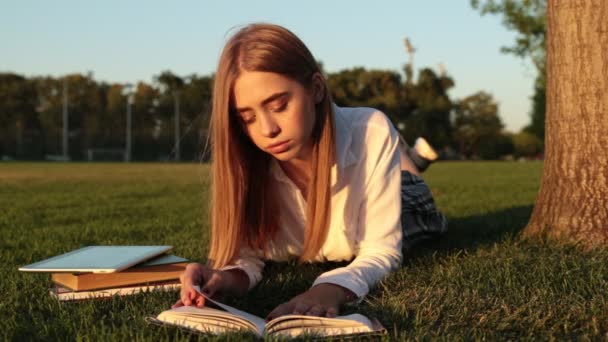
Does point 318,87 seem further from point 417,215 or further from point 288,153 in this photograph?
point 417,215

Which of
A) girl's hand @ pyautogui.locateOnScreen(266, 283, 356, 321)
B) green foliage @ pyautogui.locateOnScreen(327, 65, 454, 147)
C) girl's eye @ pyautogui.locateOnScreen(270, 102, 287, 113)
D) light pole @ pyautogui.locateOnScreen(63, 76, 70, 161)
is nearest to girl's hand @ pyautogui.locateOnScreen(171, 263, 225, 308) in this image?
girl's hand @ pyautogui.locateOnScreen(266, 283, 356, 321)

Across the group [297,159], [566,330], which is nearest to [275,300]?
[297,159]

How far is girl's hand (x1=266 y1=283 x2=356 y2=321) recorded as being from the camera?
1.90 m

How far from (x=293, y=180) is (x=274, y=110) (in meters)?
0.58

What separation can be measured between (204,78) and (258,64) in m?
53.3

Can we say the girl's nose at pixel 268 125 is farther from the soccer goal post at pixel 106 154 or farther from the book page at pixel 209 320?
the soccer goal post at pixel 106 154

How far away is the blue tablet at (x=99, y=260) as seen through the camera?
2.20 meters

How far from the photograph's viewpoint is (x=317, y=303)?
6.41ft

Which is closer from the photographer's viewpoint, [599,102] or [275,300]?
[275,300]

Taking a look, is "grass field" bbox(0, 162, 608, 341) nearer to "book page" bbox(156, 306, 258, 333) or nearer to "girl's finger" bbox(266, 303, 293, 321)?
"book page" bbox(156, 306, 258, 333)

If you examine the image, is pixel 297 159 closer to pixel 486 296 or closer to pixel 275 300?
pixel 275 300

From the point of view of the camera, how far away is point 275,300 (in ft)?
8.00

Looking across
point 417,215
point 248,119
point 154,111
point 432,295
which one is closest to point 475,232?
point 417,215

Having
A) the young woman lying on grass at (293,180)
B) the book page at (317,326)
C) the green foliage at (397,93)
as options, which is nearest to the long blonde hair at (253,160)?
the young woman lying on grass at (293,180)
